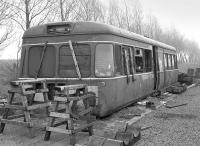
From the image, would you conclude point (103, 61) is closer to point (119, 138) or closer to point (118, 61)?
point (118, 61)

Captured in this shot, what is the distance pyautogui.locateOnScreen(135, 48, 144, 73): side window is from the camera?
36.4 ft

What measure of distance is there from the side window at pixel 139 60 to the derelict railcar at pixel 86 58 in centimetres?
87

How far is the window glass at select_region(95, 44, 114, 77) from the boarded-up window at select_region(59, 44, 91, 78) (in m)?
0.23

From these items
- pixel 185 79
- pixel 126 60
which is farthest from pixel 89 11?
pixel 126 60

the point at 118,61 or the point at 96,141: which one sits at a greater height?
the point at 118,61

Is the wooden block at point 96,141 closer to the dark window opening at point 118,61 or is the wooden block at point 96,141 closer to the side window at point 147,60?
the dark window opening at point 118,61

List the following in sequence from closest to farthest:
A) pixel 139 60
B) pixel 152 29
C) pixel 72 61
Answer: pixel 72 61 → pixel 139 60 → pixel 152 29

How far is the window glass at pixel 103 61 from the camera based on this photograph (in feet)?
27.9

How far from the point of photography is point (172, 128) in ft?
24.5

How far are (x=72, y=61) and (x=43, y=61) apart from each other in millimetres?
954

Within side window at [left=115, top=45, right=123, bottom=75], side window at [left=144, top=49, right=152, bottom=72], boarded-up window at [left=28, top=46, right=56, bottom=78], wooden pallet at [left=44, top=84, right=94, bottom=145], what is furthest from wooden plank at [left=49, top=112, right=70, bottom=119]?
side window at [left=144, top=49, right=152, bottom=72]

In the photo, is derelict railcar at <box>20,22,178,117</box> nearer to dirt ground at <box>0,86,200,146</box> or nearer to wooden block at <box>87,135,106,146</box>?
dirt ground at <box>0,86,200,146</box>

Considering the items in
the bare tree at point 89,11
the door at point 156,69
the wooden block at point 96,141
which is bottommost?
the wooden block at point 96,141

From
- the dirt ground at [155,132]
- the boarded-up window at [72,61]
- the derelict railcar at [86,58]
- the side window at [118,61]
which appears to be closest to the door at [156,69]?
the derelict railcar at [86,58]
